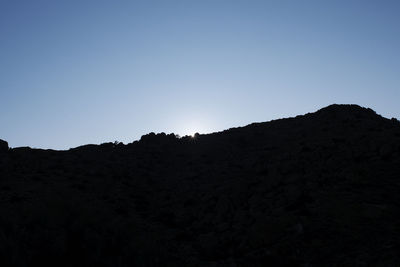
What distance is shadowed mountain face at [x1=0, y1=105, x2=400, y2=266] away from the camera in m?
12.6

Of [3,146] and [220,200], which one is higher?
[3,146]

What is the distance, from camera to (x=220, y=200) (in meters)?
20.5

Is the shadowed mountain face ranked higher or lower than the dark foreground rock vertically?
lower

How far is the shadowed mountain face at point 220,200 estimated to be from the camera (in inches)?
494

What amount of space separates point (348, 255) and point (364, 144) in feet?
40.4

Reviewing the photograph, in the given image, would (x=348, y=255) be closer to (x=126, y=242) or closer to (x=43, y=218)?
(x=126, y=242)

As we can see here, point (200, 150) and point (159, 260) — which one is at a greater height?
point (200, 150)

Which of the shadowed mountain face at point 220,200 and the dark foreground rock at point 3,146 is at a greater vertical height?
the dark foreground rock at point 3,146

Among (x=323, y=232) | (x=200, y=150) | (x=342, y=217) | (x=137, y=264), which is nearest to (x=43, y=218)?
(x=137, y=264)

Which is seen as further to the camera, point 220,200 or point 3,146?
point 3,146

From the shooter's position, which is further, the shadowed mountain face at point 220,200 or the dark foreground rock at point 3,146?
the dark foreground rock at point 3,146

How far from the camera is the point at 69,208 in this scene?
14727mm

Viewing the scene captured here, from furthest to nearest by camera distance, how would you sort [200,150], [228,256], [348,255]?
[200,150]
[228,256]
[348,255]

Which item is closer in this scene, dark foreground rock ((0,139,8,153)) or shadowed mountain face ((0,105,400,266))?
shadowed mountain face ((0,105,400,266))
